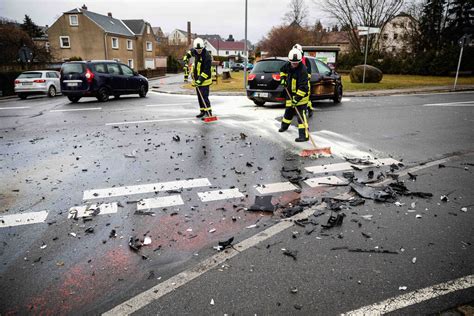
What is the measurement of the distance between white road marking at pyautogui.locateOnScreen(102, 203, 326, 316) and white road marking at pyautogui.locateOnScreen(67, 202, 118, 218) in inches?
65.4

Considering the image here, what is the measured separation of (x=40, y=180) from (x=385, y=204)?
5080 millimetres

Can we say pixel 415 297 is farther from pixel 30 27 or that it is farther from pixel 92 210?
pixel 30 27

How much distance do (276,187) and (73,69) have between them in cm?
1313

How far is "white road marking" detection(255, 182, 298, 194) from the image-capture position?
4.91 m

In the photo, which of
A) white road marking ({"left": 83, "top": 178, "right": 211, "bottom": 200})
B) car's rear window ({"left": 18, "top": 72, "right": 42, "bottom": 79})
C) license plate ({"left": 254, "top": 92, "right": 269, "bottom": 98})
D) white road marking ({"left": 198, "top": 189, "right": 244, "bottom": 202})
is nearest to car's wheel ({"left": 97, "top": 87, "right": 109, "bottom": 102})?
car's rear window ({"left": 18, "top": 72, "right": 42, "bottom": 79})

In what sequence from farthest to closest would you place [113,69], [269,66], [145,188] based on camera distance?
1. [113,69]
2. [269,66]
3. [145,188]

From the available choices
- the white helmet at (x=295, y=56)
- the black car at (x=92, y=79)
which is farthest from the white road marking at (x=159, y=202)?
the black car at (x=92, y=79)

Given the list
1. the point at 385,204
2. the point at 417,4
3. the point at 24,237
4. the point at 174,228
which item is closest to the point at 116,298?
the point at 174,228

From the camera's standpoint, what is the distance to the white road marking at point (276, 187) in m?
4.91

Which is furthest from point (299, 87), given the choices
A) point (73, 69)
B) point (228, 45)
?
point (228, 45)

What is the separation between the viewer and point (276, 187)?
5055 millimetres

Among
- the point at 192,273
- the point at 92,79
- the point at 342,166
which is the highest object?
the point at 92,79

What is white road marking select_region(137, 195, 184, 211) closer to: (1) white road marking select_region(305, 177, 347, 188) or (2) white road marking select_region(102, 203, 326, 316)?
(2) white road marking select_region(102, 203, 326, 316)

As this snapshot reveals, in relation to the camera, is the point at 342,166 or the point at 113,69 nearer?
the point at 342,166
